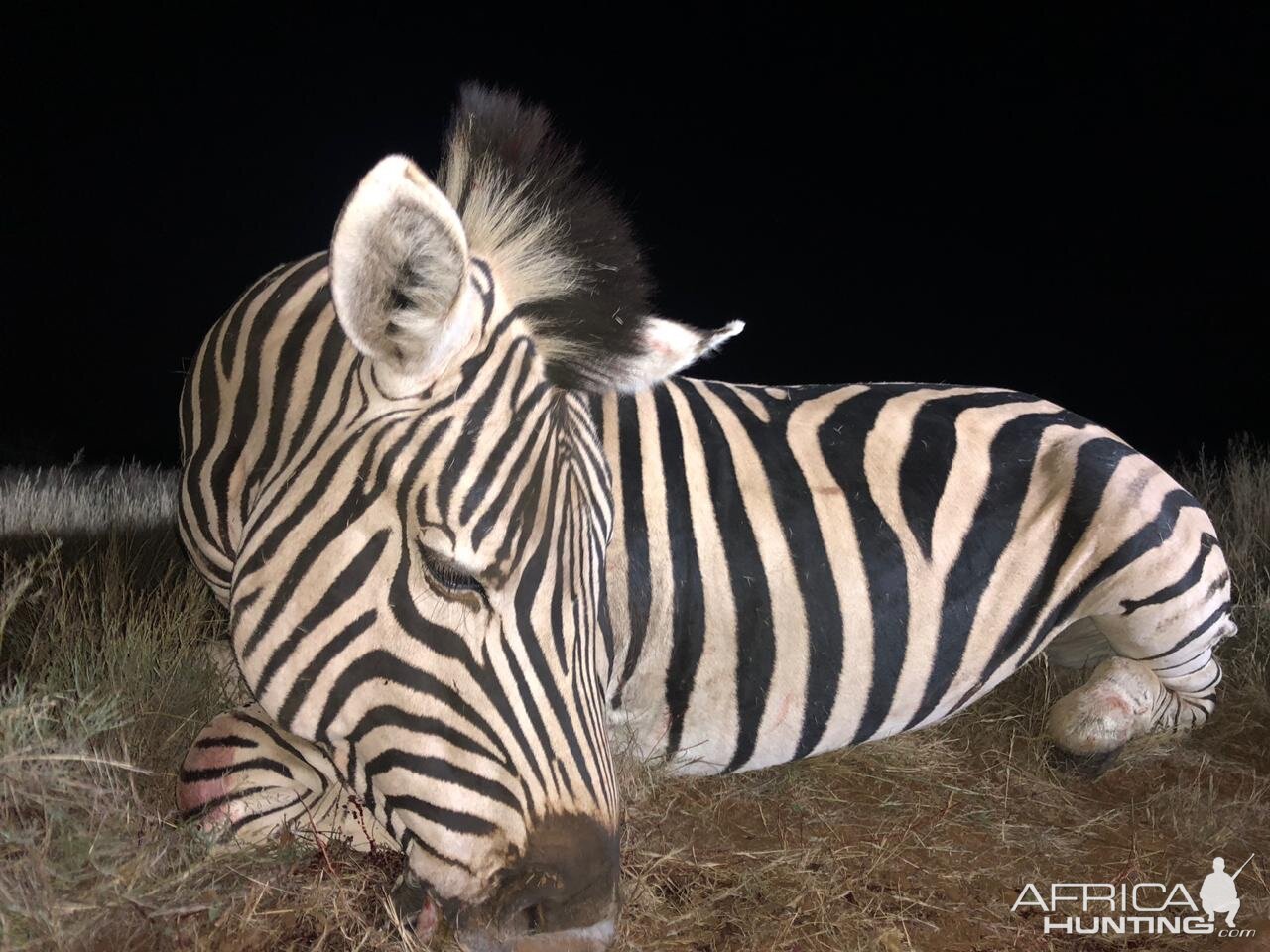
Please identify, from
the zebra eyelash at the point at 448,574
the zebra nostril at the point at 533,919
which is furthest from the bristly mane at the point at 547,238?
the zebra nostril at the point at 533,919

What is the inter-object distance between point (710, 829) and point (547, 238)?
148 centimetres

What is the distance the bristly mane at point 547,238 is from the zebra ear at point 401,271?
0.62 ft

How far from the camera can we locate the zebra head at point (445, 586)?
4.25 ft

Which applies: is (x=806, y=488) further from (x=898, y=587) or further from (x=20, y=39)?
(x=20, y=39)

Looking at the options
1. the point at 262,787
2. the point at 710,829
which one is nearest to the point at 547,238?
Answer: the point at 262,787

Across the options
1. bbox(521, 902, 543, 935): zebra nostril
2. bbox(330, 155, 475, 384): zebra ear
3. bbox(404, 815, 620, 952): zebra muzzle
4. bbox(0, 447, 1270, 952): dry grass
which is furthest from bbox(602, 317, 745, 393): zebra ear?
bbox(0, 447, 1270, 952): dry grass

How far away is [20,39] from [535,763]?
4.89 metres

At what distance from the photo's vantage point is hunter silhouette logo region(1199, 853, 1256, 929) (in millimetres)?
2070

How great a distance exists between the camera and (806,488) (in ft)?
7.84

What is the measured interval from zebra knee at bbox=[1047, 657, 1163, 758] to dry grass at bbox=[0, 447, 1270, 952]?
0.38ft

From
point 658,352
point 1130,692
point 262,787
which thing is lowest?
point 262,787

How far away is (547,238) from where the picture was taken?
1.56 m

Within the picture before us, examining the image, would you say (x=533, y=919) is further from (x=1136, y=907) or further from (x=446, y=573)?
(x=1136, y=907)

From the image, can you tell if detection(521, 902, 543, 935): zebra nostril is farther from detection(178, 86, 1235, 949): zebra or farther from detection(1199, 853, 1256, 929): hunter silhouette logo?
detection(1199, 853, 1256, 929): hunter silhouette logo
